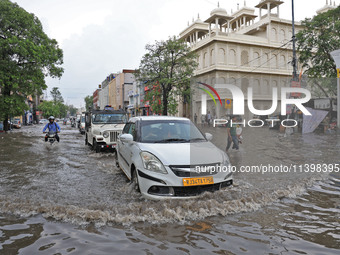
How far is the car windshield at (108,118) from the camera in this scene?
1324cm

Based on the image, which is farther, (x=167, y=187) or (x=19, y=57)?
(x=19, y=57)

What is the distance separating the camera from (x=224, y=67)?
4353cm

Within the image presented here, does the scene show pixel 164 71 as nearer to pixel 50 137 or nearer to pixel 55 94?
pixel 50 137

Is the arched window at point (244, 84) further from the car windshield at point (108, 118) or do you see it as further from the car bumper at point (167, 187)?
the car bumper at point (167, 187)

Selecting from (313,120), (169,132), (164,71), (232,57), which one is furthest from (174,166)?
(232,57)

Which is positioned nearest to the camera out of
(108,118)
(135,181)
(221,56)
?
(135,181)

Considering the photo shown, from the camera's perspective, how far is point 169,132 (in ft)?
20.3

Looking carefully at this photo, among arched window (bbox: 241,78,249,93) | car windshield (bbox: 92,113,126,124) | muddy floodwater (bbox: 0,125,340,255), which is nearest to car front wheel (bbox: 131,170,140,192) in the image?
muddy floodwater (bbox: 0,125,340,255)

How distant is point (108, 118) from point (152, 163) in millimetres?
8847

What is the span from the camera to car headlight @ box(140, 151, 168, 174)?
15.8ft

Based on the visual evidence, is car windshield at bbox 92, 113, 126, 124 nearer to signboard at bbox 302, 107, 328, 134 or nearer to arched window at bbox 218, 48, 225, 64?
signboard at bbox 302, 107, 328, 134

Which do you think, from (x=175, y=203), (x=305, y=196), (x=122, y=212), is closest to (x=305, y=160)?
(x=305, y=196)

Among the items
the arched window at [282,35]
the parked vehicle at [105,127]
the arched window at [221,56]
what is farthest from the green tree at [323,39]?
the arched window at [282,35]

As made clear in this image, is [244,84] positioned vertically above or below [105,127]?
above
